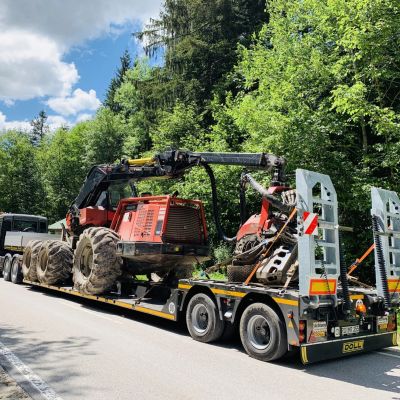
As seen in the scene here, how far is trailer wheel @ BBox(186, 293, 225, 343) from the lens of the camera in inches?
307

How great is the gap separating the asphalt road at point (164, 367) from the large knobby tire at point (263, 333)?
0.17 m

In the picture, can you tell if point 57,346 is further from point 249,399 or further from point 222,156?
point 222,156

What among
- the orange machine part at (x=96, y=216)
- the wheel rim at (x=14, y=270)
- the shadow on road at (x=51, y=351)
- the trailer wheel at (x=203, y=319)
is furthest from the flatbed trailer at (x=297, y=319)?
the wheel rim at (x=14, y=270)

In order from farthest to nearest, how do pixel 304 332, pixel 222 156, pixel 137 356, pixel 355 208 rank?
pixel 355 208, pixel 222 156, pixel 137 356, pixel 304 332

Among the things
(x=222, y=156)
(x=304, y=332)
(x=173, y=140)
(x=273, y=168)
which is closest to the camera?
(x=304, y=332)

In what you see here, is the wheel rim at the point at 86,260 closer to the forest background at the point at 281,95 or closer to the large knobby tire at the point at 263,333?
the large knobby tire at the point at 263,333

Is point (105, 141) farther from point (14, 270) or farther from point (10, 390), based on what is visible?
point (10, 390)

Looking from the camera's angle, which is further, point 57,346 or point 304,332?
point 57,346

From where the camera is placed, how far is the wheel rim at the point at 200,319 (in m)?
8.09

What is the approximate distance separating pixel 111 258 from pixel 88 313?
1437mm

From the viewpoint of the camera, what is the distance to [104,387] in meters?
5.43

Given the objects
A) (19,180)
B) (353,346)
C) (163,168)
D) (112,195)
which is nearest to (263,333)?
(353,346)

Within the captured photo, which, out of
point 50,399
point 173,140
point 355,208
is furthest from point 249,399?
point 173,140

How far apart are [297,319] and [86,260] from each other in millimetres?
7011
